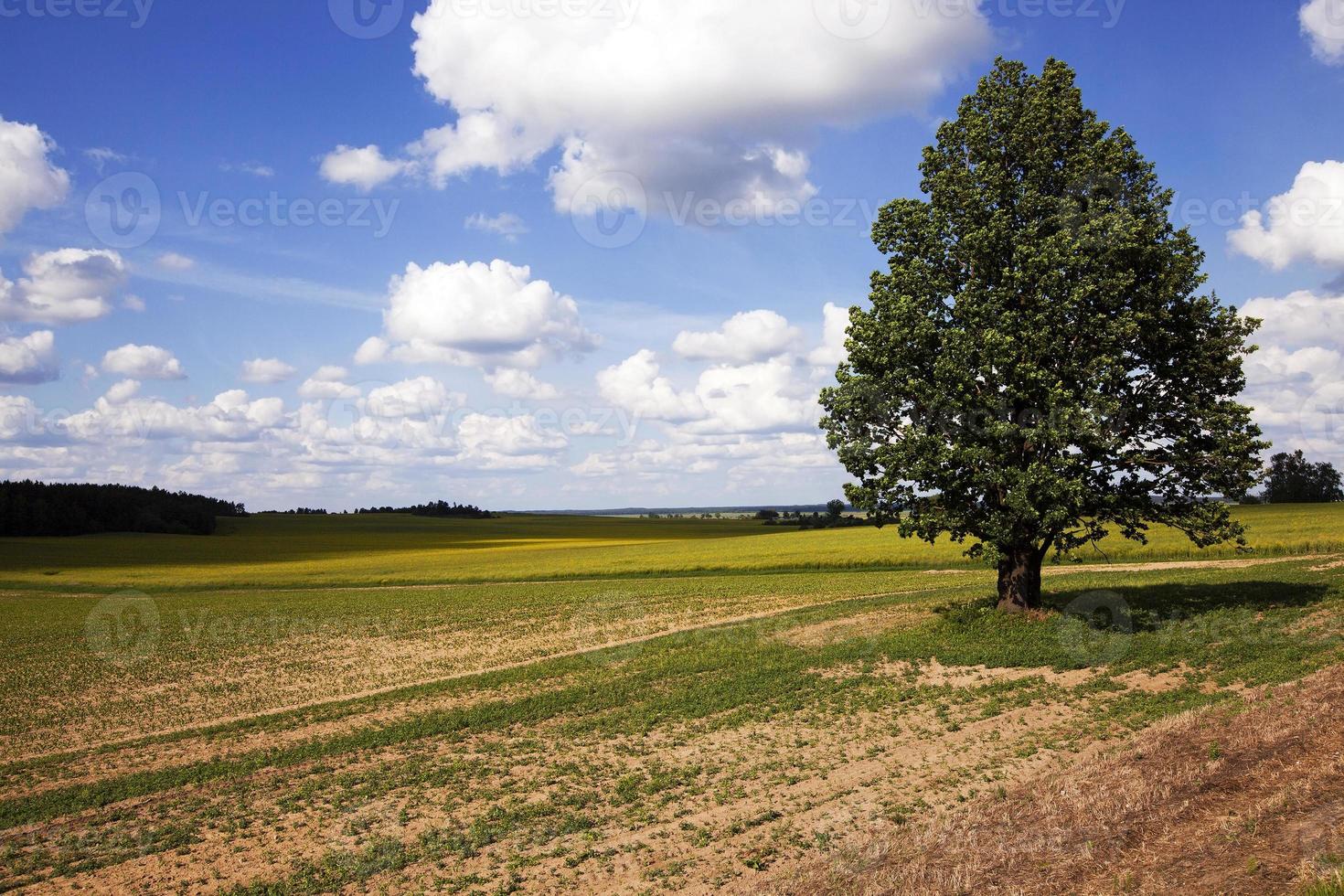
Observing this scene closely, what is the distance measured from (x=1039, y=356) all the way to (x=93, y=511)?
5899 inches

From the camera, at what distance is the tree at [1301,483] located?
424 ft

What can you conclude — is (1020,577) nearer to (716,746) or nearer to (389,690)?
(716,746)

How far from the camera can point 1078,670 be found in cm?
2214

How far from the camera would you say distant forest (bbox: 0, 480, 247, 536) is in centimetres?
11931

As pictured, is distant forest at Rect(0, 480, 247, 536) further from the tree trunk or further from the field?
the tree trunk

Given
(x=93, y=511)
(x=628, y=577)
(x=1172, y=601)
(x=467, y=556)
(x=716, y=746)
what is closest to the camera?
(x=716, y=746)

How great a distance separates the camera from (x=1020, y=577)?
27.6m

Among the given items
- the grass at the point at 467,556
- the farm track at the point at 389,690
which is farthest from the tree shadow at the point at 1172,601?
the farm track at the point at 389,690

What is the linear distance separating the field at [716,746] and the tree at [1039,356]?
14.1ft

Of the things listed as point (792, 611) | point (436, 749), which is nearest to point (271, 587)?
point (792, 611)

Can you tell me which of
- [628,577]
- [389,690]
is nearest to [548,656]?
[389,690]

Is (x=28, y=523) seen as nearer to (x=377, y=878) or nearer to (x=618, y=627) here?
(x=618, y=627)

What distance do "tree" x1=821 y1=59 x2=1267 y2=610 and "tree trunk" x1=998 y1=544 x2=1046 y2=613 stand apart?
2.7 inches

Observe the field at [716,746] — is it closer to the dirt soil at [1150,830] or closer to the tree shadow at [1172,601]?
the dirt soil at [1150,830]
